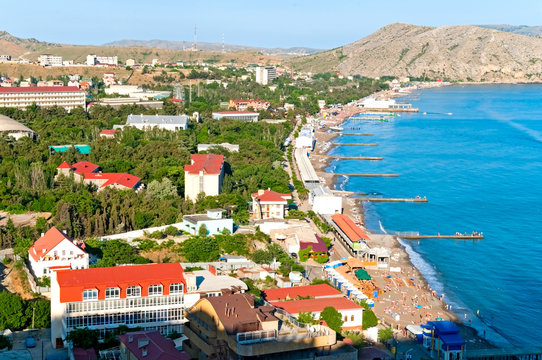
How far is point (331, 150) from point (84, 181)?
35.3m

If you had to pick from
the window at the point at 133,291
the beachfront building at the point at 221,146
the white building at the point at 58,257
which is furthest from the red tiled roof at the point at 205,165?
the window at the point at 133,291

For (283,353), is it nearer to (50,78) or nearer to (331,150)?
(331,150)

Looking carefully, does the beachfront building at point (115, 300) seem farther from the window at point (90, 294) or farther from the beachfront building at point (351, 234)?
the beachfront building at point (351, 234)

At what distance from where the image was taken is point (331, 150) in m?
74.5

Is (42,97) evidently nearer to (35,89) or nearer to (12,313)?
(35,89)

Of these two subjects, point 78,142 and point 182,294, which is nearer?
point 182,294

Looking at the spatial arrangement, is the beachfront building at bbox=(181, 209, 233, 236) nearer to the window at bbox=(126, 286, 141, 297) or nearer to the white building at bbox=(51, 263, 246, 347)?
the white building at bbox=(51, 263, 246, 347)

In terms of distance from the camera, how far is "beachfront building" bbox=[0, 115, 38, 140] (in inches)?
2295

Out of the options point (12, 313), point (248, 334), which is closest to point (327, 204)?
point (12, 313)

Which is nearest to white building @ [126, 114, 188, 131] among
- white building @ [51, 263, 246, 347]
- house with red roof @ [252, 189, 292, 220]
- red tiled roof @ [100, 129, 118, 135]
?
red tiled roof @ [100, 129, 118, 135]

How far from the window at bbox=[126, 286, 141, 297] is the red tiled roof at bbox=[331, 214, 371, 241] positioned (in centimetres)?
1609

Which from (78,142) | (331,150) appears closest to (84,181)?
(78,142)

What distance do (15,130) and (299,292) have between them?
39.7 meters

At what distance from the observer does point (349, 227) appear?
39.2 meters
